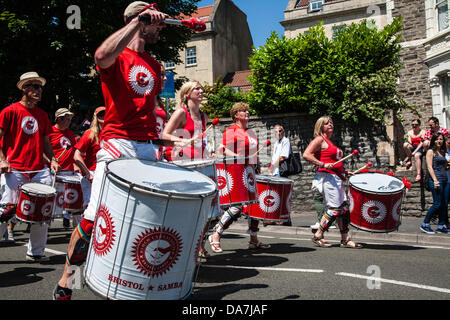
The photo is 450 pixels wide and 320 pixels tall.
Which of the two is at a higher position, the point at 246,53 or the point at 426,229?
the point at 246,53

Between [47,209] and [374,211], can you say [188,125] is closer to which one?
[47,209]

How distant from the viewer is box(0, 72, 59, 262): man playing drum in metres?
5.57

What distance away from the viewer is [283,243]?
24.2 ft

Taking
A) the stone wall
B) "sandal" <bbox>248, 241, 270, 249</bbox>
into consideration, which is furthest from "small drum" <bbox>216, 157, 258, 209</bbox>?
the stone wall

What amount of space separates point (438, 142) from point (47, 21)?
14744 mm

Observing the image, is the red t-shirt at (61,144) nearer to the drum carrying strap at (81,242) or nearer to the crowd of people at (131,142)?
the crowd of people at (131,142)

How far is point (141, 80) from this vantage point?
3338 mm

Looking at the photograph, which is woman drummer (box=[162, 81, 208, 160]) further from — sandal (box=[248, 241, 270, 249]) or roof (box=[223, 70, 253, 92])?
roof (box=[223, 70, 253, 92])

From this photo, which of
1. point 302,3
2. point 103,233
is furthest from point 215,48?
point 103,233

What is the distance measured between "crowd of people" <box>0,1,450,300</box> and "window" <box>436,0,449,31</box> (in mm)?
9629

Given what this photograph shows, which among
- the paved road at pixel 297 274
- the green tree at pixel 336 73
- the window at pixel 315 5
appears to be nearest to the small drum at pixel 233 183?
the paved road at pixel 297 274
